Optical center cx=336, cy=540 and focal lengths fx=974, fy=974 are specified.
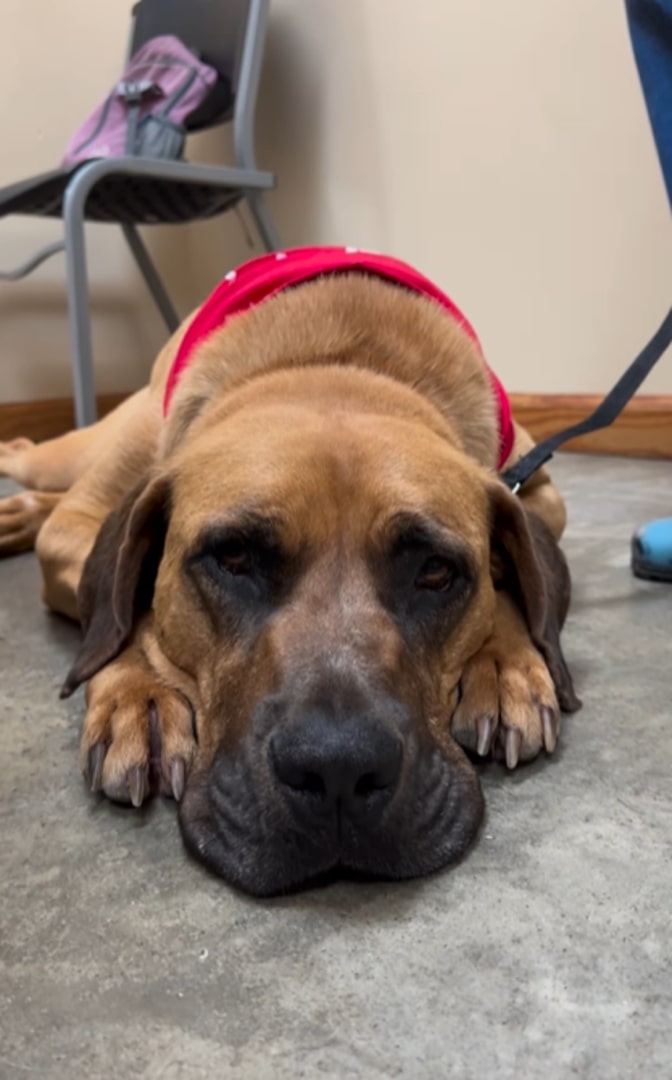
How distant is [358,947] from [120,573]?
0.78m

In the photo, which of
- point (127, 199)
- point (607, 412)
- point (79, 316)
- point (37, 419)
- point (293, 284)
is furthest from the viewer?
point (37, 419)

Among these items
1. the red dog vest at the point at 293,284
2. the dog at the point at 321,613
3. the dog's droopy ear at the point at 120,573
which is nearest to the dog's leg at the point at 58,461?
the red dog vest at the point at 293,284

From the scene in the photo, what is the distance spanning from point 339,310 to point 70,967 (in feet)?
4.68

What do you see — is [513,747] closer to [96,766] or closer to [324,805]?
[324,805]

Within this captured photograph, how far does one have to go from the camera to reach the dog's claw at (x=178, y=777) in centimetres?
139

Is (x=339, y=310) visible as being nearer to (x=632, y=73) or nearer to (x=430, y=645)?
(x=430, y=645)

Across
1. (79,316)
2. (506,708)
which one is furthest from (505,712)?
(79,316)

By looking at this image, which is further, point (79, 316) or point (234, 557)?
point (79, 316)

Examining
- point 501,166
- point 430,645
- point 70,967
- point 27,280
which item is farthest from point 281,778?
point 27,280

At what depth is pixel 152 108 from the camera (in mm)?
4973

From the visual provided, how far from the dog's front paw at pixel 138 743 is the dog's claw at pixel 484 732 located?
17.2 inches

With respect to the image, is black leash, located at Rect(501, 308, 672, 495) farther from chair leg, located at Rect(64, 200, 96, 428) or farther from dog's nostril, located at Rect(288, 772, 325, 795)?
chair leg, located at Rect(64, 200, 96, 428)

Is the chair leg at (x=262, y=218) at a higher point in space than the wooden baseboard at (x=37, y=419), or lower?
higher

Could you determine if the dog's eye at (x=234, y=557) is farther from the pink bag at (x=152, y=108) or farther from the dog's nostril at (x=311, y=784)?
the pink bag at (x=152, y=108)
